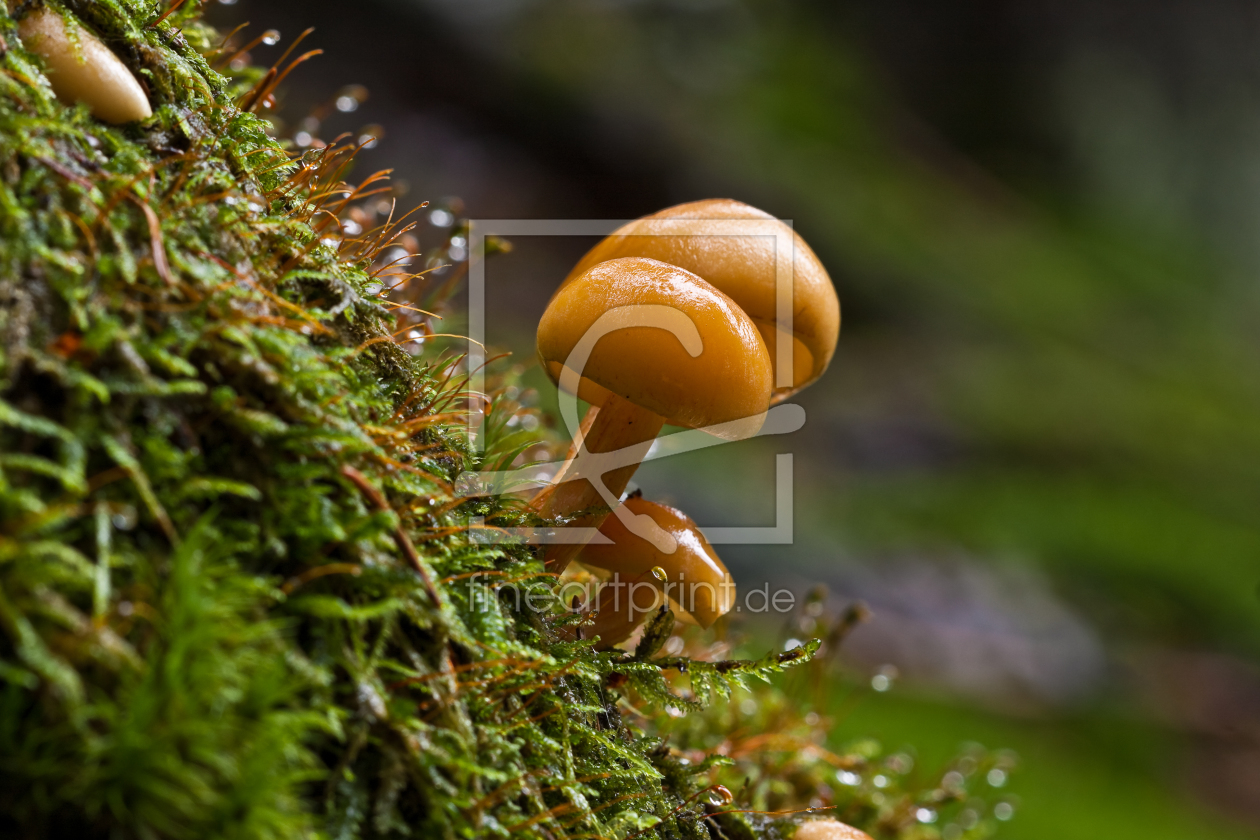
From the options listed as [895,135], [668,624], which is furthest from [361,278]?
[895,135]

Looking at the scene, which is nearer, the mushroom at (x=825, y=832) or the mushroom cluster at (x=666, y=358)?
the mushroom cluster at (x=666, y=358)

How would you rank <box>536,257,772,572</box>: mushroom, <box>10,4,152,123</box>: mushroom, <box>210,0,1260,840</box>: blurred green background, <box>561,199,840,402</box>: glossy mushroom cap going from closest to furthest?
<box>10,4,152,123</box>: mushroom → <box>536,257,772,572</box>: mushroom → <box>561,199,840,402</box>: glossy mushroom cap → <box>210,0,1260,840</box>: blurred green background

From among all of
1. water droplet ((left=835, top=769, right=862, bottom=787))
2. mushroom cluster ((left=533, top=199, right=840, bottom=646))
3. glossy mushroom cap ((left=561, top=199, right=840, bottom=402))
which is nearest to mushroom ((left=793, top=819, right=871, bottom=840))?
mushroom cluster ((left=533, top=199, right=840, bottom=646))

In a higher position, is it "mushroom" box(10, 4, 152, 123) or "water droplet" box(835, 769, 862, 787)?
"mushroom" box(10, 4, 152, 123)

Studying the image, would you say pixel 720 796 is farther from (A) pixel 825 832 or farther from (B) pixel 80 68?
(B) pixel 80 68

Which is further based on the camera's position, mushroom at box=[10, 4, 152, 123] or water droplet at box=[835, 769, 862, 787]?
water droplet at box=[835, 769, 862, 787]

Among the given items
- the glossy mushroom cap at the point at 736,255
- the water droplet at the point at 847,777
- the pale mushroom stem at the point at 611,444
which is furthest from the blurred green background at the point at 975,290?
the pale mushroom stem at the point at 611,444

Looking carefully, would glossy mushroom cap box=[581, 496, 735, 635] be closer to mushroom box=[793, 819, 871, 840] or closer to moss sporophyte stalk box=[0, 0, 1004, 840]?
moss sporophyte stalk box=[0, 0, 1004, 840]

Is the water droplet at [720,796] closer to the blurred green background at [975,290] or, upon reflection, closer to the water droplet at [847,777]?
the water droplet at [847,777]
